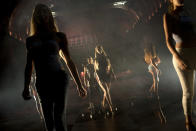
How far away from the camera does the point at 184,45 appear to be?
229 cm

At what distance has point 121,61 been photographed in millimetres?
16344

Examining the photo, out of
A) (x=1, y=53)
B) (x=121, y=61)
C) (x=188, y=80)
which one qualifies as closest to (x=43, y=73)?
(x=188, y=80)

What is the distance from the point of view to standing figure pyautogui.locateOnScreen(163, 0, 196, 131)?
225 centimetres

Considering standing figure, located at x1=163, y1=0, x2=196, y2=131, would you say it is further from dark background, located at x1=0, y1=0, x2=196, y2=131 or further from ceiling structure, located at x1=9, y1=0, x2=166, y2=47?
ceiling structure, located at x1=9, y1=0, x2=166, y2=47

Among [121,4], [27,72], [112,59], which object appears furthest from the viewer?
[112,59]

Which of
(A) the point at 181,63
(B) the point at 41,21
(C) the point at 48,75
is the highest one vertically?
(B) the point at 41,21

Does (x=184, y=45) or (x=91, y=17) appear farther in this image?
(x=91, y=17)

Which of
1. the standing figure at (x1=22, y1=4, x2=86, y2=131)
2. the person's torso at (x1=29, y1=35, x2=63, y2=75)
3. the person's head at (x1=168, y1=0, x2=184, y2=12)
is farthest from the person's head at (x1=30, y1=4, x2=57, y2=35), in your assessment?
the person's head at (x1=168, y1=0, x2=184, y2=12)

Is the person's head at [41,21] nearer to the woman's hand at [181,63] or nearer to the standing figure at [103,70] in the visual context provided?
the woman's hand at [181,63]

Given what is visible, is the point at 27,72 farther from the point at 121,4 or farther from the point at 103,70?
the point at 121,4

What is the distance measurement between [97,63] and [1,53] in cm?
Result: 492

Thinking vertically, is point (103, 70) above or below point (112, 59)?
above

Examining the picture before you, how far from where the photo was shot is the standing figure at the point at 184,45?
88.7 inches

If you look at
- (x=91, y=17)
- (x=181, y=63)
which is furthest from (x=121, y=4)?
(x=181, y=63)
